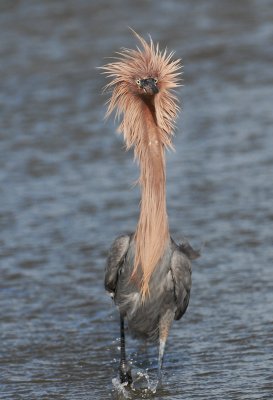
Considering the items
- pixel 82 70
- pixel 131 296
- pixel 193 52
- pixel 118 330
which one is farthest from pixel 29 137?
pixel 131 296

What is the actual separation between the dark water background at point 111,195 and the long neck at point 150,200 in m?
0.84

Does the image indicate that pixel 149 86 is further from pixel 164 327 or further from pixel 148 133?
pixel 164 327

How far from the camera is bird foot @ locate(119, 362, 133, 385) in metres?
6.98

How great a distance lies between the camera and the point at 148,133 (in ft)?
22.6

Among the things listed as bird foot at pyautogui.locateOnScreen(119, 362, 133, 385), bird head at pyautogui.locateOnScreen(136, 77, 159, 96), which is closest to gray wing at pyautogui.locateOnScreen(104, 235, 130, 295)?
bird foot at pyautogui.locateOnScreen(119, 362, 133, 385)

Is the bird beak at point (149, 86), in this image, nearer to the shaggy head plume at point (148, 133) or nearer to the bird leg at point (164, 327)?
the shaggy head plume at point (148, 133)

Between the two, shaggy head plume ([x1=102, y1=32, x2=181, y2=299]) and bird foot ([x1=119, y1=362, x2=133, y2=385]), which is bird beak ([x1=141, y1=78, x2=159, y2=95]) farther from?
bird foot ([x1=119, y1=362, x2=133, y2=385])

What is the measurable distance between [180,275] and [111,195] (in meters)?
4.08

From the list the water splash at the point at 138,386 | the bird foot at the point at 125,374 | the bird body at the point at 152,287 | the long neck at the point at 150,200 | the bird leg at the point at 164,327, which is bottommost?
the water splash at the point at 138,386

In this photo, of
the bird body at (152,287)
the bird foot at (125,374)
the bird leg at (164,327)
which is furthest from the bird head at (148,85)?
the bird foot at (125,374)

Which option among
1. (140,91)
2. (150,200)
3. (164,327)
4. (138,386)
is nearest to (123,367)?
(138,386)

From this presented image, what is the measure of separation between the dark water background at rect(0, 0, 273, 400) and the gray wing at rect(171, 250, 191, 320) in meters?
0.53

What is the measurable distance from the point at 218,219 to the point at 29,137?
3.73 meters

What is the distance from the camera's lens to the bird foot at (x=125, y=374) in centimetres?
698
